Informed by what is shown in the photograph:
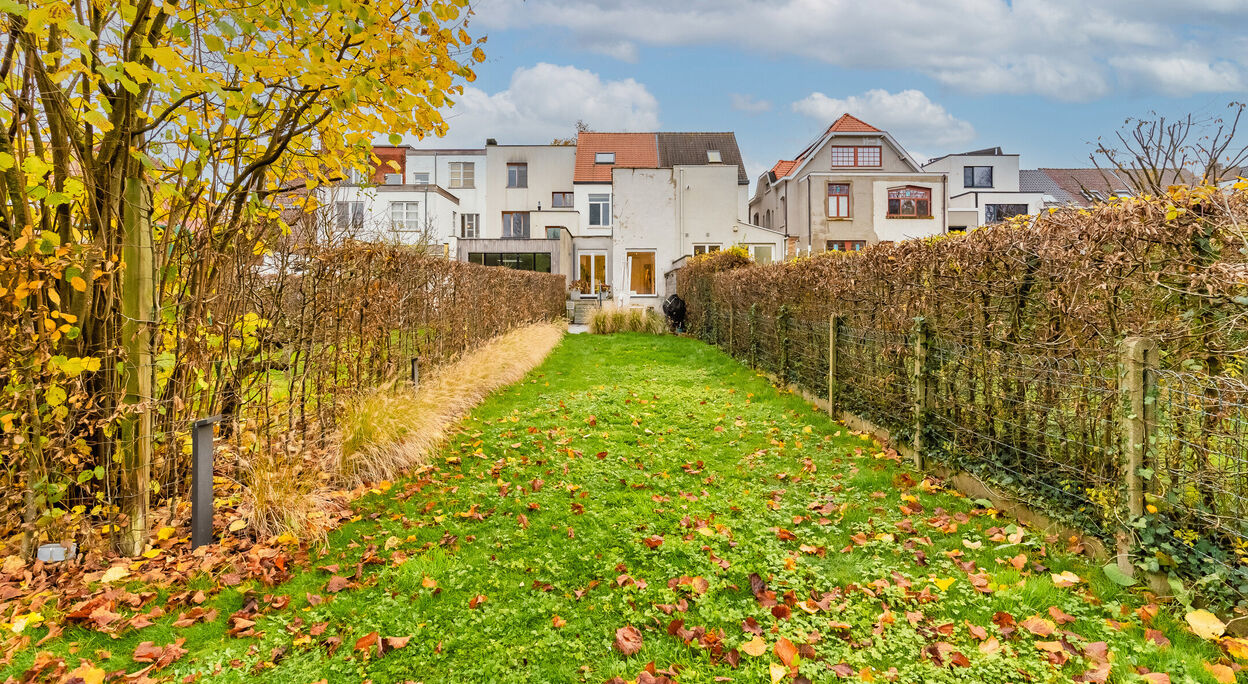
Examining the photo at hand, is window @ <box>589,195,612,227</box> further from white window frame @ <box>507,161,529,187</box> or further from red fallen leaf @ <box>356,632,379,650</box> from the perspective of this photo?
red fallen leaf @ <box>356,632,379,650</box>

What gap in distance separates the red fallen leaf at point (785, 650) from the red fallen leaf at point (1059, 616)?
128 centimetres

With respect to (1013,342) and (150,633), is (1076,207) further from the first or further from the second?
(150,633)

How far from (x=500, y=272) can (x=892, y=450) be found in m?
8.54

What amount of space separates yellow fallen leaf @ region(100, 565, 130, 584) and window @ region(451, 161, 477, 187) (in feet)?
138

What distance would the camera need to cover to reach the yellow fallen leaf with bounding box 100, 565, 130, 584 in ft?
11.1

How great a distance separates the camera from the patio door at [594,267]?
3525cm

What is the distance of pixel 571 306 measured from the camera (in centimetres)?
2698

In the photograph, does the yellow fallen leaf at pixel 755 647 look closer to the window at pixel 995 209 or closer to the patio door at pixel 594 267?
the patio door at pixel 594 267

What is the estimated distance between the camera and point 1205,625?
2.82m

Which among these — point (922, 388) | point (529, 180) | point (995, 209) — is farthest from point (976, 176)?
point (922, 388)

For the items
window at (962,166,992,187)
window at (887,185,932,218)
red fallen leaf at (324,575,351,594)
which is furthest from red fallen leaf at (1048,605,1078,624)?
window at (962,166,992,187)

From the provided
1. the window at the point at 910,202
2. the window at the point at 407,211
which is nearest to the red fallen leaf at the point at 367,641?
the window at the point at 910,202

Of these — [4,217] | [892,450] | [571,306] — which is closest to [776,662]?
[892,450]

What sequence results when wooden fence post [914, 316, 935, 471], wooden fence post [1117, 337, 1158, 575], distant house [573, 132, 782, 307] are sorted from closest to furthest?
wooden fence post [1117, 337, 1158, 575] → wooden fence post [914, 316, 935, 471] → distant house [573, 132, 782, 307]
